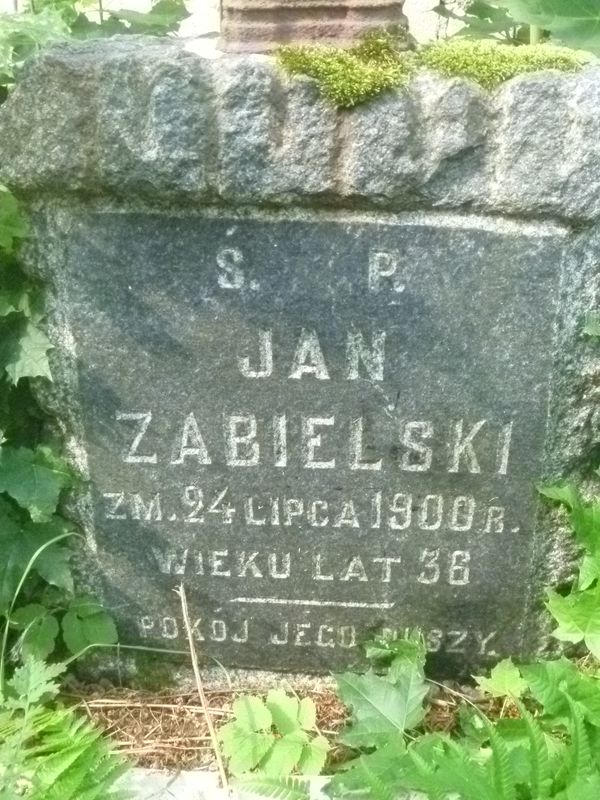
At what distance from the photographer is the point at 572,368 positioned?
5.16 feet

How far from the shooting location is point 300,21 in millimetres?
1452

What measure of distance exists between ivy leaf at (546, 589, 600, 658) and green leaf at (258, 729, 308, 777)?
0.55 meters

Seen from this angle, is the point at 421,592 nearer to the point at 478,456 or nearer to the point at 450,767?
the point at 478,456

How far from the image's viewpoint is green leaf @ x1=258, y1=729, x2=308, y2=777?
164 cm

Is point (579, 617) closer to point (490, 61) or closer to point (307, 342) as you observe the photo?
point (307, 342)

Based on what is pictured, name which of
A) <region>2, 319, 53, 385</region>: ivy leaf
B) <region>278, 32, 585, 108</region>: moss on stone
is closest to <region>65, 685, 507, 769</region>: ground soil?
<region>2, 319, 53, 385</region>: ivy leaf

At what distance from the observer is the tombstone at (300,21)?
4.72ft

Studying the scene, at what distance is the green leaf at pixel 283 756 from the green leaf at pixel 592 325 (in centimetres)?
95

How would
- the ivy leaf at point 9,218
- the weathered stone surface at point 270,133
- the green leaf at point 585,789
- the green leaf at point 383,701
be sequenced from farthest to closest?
1. the green leaf at point 383,701
2. the ivy leaf at point 9,218
3. the weathered stone surface at point 270,133
4. the green leaf at point 585,789

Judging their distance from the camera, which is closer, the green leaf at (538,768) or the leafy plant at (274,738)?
the green leaf at (538,768)

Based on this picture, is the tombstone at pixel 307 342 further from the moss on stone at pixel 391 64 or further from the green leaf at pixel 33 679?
the green leaf at pixel 33 679

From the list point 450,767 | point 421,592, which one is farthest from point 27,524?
point 450,767

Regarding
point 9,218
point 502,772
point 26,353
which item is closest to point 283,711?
point 502,772

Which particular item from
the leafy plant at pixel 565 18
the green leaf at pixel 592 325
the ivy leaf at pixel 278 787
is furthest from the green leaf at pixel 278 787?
the leafy plant at pixel 565 18
